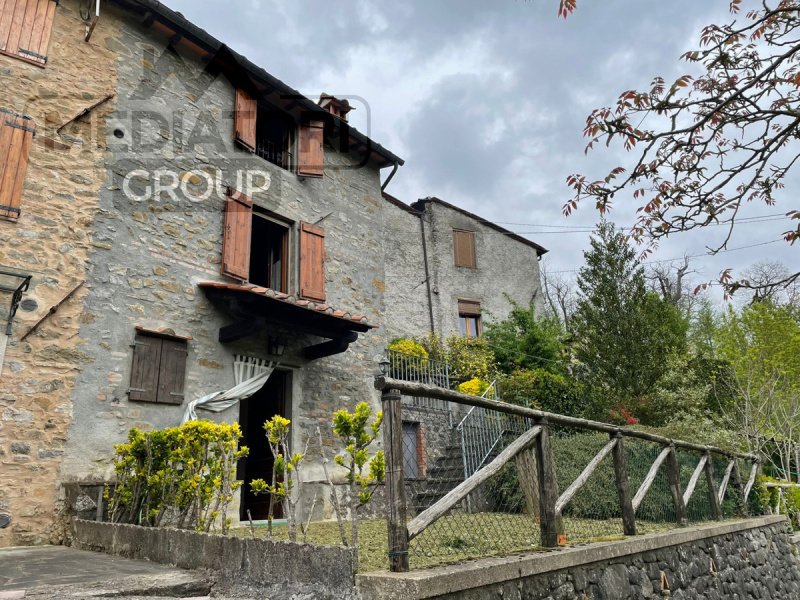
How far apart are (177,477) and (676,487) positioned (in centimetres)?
474

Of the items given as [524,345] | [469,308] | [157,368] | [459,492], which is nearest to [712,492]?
[459,492]

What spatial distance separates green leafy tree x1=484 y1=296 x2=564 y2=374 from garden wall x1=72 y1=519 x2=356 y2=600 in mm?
12237

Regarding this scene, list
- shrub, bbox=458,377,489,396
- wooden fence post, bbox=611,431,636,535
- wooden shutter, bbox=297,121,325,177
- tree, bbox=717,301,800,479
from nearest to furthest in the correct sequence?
wooden fence post, bbox=611,431,636,535, wooden shutter, bbox=297,121,325,177, tree, bbox=717,301,800,479, shrub, bbox=458,377,489,396

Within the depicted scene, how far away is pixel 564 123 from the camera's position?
366 centimetres

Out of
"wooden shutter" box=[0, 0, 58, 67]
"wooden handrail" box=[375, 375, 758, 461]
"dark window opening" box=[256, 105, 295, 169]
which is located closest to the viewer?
"wooden handrail" box=[375, 375, 758, 461]

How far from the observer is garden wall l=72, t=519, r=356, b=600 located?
8.74 feet

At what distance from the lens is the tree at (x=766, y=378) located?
11453mm

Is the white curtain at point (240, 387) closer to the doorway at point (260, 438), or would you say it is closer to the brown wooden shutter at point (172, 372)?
the brown wooden shutter at point (172, 372)

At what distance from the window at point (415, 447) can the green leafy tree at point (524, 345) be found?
18.9ft

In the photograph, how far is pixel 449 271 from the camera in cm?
1722

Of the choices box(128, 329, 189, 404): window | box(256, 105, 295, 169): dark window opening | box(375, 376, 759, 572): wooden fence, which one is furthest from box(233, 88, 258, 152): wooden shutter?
box(375, 376, 759, 572): wooden fence

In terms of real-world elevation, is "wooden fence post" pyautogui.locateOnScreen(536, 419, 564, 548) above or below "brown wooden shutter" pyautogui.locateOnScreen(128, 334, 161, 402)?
below

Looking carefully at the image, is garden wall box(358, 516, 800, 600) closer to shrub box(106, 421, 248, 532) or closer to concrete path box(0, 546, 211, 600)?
concrete path box(0, 546, 211, 600)

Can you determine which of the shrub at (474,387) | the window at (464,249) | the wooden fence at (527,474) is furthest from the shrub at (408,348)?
the wooden fence at (527,474)
